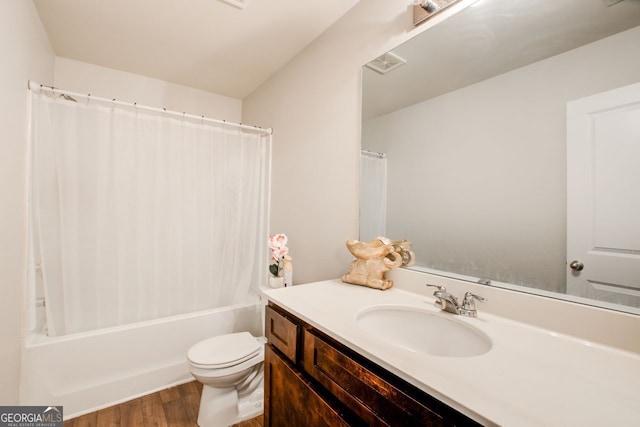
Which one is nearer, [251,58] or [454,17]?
[454,17]

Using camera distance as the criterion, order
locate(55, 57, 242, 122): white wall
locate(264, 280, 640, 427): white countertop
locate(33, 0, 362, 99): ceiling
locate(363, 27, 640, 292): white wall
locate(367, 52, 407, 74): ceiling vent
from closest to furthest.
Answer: locate(264, 280, 640, 427): white countertop
locate(363, 27, 640, 292): white wall
locate(367, 52, 407, 74): ceiling vent
locate(33, 0, 362, 99): ceiling
locate(55, 57, 242, 122): white wall

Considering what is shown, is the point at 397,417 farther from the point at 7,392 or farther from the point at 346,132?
the point at 7,392

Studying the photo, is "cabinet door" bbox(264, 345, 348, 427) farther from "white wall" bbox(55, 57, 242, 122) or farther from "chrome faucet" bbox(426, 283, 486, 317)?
"white wall" bbox(55, 57, 242, 122)

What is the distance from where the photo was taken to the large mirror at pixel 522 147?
0.77 metres

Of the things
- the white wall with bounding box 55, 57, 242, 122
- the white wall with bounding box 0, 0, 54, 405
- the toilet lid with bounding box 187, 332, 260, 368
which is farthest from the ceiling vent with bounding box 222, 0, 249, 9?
the toilet lid with bounding box 187, 332, 260, 368

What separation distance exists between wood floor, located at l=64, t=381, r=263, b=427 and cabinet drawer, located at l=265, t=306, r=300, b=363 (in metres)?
0.86

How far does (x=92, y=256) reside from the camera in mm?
1723

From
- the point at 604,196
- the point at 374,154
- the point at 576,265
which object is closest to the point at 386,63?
the point at 374,154

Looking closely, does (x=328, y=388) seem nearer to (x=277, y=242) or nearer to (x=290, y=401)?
(x=290, y=401)

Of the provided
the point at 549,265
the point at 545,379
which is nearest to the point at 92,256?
the point at 545,379

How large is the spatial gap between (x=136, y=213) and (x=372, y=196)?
158 centimetres

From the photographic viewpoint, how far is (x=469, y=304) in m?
0.96

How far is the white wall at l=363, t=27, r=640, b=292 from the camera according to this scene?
2.82ft

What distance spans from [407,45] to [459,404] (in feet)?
4.65
